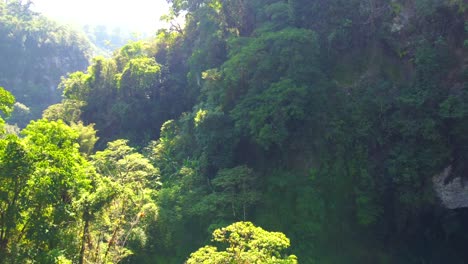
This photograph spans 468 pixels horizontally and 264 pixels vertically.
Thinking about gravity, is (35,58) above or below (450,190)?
above

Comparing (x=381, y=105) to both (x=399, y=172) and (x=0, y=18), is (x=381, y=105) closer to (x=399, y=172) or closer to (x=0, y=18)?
(x=399, y=172)

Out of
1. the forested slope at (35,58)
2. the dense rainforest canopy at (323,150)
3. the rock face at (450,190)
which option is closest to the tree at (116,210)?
the dense rainforest canopy at (323,150)

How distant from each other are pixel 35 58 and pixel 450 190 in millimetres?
61045

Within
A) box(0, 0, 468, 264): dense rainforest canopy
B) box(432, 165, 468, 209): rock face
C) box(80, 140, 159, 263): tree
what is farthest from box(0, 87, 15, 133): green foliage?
box(432, 165, 468, 209): rock face

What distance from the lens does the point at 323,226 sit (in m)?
16.9

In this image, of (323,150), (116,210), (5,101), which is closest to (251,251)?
(116,210)

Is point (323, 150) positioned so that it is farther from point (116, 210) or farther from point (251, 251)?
point (251, 251)

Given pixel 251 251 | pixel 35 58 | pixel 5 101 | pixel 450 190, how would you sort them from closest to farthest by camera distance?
pixel 251 251
pixel 5 101
pixel 450 190
pixel 35 58

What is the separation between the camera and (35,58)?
6119cm

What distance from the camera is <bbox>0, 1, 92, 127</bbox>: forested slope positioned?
57.7m

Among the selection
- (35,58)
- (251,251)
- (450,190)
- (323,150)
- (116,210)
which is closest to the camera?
(251,251)

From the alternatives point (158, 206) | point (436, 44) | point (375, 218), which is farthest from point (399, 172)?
point (158, 206)

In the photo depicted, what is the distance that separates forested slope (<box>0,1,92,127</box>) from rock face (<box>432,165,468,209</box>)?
4876 centimetres

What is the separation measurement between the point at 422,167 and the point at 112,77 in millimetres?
21509
